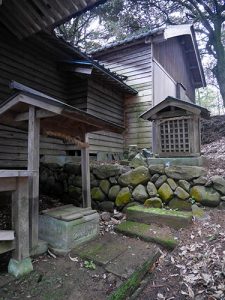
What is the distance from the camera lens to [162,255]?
3855 millimetres

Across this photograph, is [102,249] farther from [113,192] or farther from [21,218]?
[113,192]

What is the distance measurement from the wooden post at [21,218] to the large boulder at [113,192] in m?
2.69

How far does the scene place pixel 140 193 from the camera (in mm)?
5395

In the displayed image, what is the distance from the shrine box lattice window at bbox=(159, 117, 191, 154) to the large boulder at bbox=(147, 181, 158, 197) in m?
1.25

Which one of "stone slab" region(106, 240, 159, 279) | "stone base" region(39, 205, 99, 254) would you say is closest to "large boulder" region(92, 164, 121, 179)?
"stone base" region(39, 205, 99, 254)

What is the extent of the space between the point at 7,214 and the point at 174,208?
11.6 ft

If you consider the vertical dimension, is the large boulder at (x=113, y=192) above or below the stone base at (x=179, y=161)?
below

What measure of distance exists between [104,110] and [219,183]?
518 cm

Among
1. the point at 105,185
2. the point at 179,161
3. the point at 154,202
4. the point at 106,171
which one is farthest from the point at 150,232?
the point at 179,161

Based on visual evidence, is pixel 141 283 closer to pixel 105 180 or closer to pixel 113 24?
pixel 105 180

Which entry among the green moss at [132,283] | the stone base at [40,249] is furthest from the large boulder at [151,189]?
the stone base at [40,249]

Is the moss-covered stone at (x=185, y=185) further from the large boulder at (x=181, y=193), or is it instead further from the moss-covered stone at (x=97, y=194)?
the moss-covered stone at (x=97, y=194)

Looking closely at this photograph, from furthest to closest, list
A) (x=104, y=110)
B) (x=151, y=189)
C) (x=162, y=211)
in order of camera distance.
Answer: (x=104, y=110)
(x=151, y=189)
(x=162, y=211)

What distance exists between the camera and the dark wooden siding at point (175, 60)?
11.3 metres
